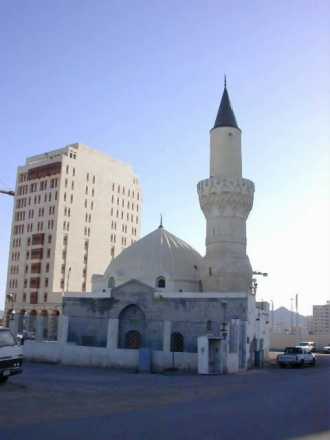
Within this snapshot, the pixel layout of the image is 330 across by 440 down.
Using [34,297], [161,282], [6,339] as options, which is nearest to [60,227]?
[34,297]

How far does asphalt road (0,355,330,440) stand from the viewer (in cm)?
922

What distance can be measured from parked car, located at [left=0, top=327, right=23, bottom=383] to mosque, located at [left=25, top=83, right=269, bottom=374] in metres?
11.8

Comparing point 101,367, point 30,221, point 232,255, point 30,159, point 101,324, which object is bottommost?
point 101,367

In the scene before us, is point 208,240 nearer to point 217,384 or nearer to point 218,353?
point 218,353

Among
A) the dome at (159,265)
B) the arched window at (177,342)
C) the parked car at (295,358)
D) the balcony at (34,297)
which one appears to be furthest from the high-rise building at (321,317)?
the arched window at (177,342)

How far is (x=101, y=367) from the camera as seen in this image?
90.9 feet

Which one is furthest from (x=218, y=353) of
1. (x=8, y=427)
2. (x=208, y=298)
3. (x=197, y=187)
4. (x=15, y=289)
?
(x=15, y=289)

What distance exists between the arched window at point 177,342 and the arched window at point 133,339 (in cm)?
224

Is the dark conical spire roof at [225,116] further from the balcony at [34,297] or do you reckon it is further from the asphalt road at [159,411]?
the balcony at [34,297]

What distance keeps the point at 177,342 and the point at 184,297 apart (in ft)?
9.73

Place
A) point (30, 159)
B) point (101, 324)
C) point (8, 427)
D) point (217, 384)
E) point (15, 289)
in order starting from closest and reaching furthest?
1. point (8, 427)
2. point (217, 384)
3. point (101, 324)
4. point (15, 289)
5. point (30, 159)

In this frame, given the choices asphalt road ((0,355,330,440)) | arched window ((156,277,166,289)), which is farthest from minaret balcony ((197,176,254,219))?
asphalt road ((0,355,330,440))

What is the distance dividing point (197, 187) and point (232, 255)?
5.86m

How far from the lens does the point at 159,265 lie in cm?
3625
